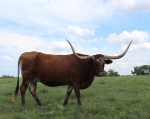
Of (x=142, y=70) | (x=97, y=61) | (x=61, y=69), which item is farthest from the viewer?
(x=142, y=70)

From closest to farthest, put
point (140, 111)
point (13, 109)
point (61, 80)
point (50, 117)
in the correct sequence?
point (50, 117) < point (140, 111) < point (13, 109) < point (61, 80)

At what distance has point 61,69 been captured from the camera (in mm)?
9328

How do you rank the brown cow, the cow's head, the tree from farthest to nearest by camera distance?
the tree < the brown cow < the cow's head

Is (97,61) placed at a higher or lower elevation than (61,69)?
higher

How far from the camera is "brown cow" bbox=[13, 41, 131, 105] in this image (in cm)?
919

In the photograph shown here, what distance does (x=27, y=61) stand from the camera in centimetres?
955

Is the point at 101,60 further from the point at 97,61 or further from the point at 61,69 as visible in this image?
the point at 61,69

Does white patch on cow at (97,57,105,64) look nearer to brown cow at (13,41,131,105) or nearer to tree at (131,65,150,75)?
brown cow at (13,41,131,105)

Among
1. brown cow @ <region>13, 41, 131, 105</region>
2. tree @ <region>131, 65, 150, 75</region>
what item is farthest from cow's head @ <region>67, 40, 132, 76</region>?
tree @ <region>131, 65, 150, 75</region>

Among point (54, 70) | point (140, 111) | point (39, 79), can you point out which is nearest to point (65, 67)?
point (54, 70)

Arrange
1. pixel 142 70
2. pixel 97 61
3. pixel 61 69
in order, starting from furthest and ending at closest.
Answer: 1. pixel 142 70
2. pixel 61 69
3. pixel 97 61

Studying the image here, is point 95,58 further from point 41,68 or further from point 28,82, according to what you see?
point 28,82

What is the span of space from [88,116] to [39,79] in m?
3.12

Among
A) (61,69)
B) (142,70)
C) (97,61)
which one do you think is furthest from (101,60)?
(142,70)
